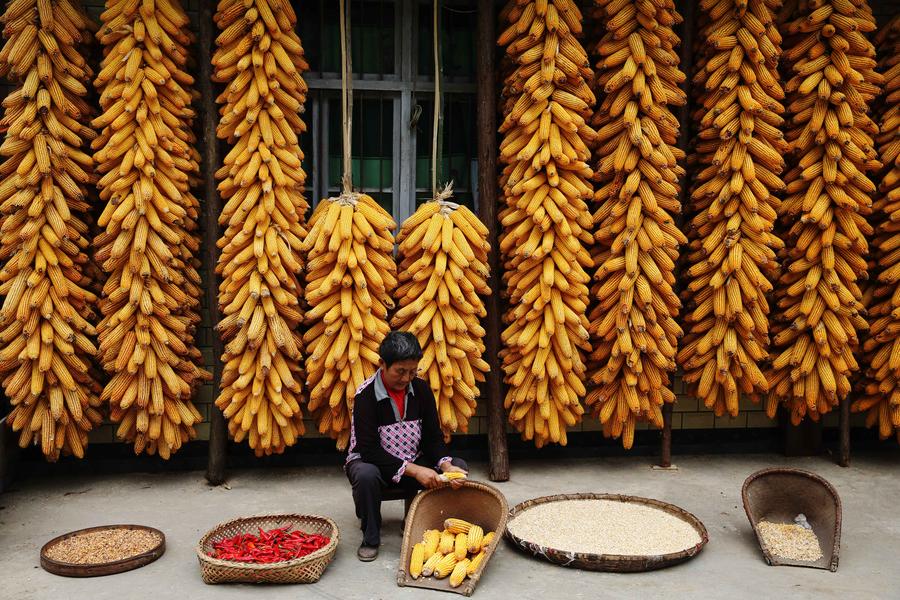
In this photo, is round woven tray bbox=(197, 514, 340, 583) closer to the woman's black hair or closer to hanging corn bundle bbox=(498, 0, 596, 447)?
the woman's black hair

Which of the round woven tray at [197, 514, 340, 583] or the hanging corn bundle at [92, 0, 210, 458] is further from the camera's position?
the hanging corn bundle at [92, 0, 210, 458]

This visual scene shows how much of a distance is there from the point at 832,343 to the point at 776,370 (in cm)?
39

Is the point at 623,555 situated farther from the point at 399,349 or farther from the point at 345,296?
the point at 345,296

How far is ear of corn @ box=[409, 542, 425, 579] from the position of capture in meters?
4.21

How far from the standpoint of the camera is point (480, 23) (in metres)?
5.76

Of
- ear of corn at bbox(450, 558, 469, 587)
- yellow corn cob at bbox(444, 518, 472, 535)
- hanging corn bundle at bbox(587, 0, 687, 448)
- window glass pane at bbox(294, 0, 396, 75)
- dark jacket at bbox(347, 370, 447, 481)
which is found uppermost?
window glass pane at bbox(294, 0, 396, 75)

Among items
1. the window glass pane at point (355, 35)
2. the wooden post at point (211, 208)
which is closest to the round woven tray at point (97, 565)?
the wooden post at point (211, 208)

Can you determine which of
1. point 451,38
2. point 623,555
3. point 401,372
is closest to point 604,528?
point 623,555

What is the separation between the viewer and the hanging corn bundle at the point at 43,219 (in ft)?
17.0

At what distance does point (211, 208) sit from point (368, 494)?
221 cm

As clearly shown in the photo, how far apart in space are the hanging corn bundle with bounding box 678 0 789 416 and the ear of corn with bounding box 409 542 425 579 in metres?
2.44

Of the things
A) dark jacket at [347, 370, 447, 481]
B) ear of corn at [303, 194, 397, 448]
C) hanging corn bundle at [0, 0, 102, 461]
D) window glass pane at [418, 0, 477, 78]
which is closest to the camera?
dark jacket at [347, 370, 447, 481]

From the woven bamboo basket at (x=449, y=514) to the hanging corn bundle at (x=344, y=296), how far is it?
1089mm

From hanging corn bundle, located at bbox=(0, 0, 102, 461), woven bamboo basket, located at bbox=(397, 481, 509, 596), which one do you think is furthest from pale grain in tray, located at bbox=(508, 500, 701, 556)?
hanging corn bundle, located at bbox=(0, 0, 102, 461)
